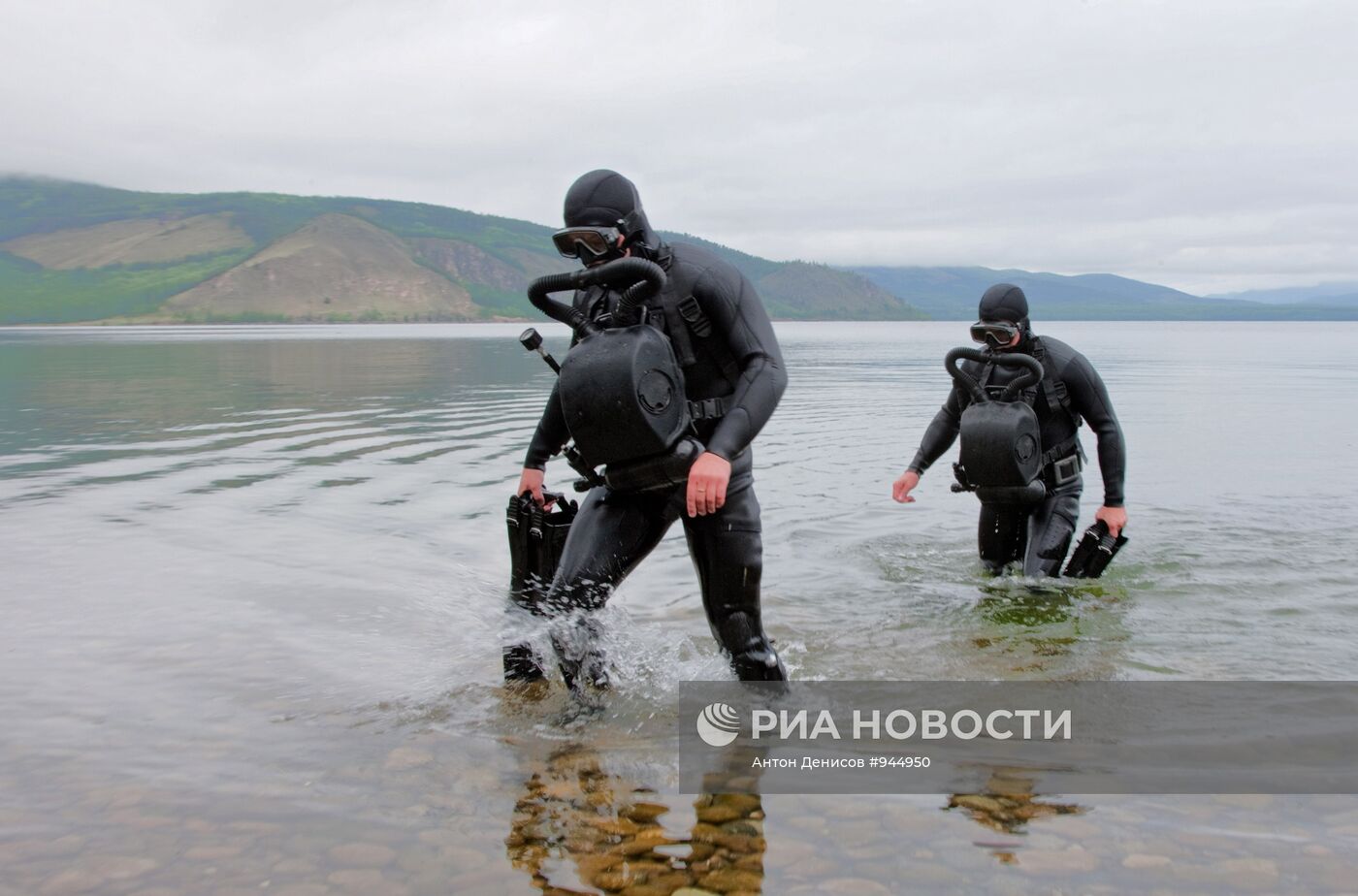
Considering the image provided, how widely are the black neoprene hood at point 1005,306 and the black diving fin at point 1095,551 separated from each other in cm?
153

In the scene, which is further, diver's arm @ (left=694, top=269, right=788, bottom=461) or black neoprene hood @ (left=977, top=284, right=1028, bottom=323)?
black neoprene hood @ (left=977, top=284, right=1028, bottom=323)

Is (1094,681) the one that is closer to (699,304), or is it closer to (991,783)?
(991,783)

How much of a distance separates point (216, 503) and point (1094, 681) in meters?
9.68

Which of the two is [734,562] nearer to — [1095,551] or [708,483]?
[708,483]

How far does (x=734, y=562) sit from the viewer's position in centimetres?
500

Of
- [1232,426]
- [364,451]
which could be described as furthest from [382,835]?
[1232,426]

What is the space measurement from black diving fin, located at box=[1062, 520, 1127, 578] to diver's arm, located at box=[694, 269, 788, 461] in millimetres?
3717

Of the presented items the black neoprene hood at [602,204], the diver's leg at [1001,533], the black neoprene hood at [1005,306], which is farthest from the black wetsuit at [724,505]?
the diver's leg at [1001,533]

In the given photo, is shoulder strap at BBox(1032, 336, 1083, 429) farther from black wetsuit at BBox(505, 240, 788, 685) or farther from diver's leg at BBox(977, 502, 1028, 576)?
black wetsuit at BBox(505, 240, 788, 685)

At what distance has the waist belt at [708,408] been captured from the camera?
196 inches

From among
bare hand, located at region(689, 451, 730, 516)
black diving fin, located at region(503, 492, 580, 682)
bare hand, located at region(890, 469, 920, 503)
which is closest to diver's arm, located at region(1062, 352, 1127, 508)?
bare hand, located at region(890, 469, 920, 503)

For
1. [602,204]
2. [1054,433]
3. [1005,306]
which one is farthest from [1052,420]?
[602,204]

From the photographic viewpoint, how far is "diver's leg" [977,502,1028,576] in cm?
845

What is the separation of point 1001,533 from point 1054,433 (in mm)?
948
